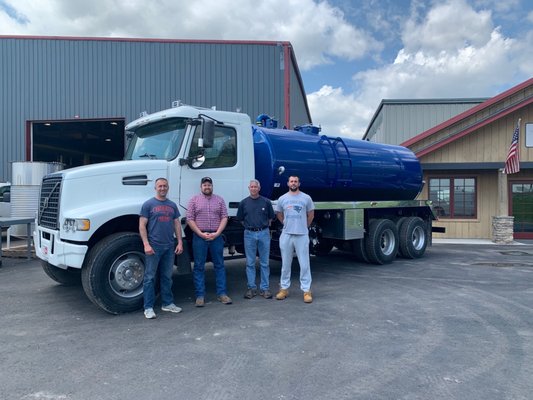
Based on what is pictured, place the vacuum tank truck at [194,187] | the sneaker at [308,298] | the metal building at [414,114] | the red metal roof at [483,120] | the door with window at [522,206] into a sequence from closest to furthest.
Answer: the vacuum tank truck at [194,187]
the sneaker at [308,298]
the red metal roof at [483,120]
the door with window at [522,206]
the metal building at [414,114]

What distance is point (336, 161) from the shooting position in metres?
8.70

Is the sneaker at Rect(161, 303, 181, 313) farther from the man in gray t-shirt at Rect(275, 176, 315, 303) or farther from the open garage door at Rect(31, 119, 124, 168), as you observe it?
the open garage door at Rect(31, 119, 124, 168)

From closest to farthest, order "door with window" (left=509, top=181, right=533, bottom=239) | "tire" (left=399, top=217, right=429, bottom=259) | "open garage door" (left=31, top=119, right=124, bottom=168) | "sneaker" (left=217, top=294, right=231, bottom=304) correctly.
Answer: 1. "sneaker" (left=217, top=294, right=231, bottom=304)
2. "tire" (left=399, top=217, right=429, bottom=259)
3. "door with window" (left=509, top=181, right=533, bottom=239)
4. "open garage door" (left=31, top=119, right=124, bottom=168)

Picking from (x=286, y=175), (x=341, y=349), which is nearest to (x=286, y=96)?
(x=286, y=175)

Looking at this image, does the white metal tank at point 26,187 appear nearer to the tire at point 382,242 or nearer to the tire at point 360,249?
the tire at point 360,249

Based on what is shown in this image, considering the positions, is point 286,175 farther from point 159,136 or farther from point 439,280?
point 439,280

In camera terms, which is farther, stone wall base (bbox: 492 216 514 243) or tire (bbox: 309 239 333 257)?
stone wall base (bbox: 492 216 514 243)

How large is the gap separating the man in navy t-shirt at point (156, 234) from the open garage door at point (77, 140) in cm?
1145

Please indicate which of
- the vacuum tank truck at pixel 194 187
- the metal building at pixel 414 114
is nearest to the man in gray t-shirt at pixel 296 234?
the vacuum tank truck at pixel 194 187

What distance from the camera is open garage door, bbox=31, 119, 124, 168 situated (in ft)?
57.9

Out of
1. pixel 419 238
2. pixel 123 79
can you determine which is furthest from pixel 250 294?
pixel 123 79

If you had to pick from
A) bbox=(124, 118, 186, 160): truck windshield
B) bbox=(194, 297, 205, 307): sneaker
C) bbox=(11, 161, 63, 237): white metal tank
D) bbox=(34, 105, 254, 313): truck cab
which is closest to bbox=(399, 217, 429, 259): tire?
bbox=(34, 105, 254, 313): truck cab

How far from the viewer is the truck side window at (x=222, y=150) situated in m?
6.63

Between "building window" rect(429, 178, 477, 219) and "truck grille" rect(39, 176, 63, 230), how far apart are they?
13.8m
